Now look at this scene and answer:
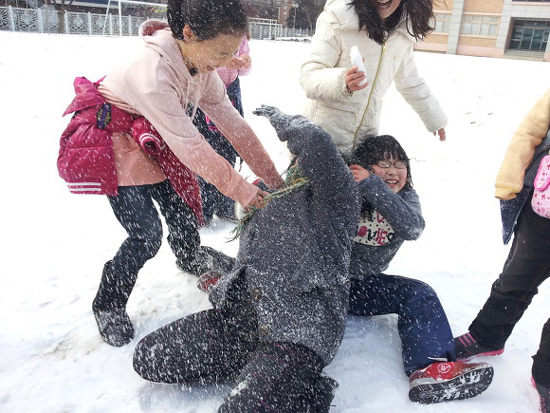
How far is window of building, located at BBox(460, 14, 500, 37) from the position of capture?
30.5 meters

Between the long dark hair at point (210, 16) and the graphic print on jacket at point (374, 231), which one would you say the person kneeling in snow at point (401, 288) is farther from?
the long dark hair at point (210, 16)

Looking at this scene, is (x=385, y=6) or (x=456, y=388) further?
(x=385, y=6)

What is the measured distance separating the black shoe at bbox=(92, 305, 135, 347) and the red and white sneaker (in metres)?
1.41

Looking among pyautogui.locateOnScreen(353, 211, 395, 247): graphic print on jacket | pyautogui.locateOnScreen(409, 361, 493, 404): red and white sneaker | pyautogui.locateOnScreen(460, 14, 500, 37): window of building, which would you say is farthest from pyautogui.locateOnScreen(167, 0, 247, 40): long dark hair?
pyautogui.locateOnScreen(460, 14, 500, 37): window of building

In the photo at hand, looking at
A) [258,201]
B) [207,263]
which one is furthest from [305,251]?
[207,263]

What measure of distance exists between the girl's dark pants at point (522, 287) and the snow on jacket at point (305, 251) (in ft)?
2.49

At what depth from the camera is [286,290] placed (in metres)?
1.98

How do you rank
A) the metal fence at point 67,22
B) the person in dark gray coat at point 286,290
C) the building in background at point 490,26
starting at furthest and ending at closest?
the building in background at point 490,26 < the metal fence at point 67,22 < the person in dark gray coat at point 286,290

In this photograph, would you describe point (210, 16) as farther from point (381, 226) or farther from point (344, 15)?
point (381, 226)

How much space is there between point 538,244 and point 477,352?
2.12 feet

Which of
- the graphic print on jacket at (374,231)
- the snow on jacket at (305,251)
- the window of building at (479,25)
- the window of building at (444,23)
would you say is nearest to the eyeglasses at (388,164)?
the graphic print on jacket at (374,231)

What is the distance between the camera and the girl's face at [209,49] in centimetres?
187

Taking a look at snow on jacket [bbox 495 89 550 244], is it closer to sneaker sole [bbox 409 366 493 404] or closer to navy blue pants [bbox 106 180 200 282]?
sneaker sole [bbox 409 366 493 404]

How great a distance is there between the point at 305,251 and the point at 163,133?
0.81 meters
